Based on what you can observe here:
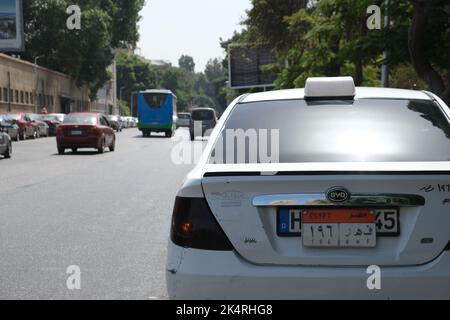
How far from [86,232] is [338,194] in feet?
18.6

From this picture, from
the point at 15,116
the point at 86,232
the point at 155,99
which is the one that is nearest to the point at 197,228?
the point at 86,232

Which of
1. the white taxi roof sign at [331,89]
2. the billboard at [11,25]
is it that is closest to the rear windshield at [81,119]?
the white taxi roof sign at [331,89]

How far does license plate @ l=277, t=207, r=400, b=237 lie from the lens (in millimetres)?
3652

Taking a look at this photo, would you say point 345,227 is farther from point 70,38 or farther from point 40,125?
point 70,38

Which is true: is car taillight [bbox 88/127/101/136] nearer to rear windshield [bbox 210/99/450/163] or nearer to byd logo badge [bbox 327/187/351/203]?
rear windshield [bbox 210/99/450/163]

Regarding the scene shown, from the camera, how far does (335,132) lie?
4.22m

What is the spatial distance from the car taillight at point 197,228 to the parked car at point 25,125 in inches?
1520

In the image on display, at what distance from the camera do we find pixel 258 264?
3.67m

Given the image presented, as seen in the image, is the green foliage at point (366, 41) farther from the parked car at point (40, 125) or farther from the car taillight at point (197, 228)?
the parked car at point (40, 125)

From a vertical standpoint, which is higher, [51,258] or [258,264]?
[258,264]

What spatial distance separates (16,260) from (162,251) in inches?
56.8

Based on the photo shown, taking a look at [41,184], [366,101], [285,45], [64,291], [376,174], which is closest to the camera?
→ [376,174]
